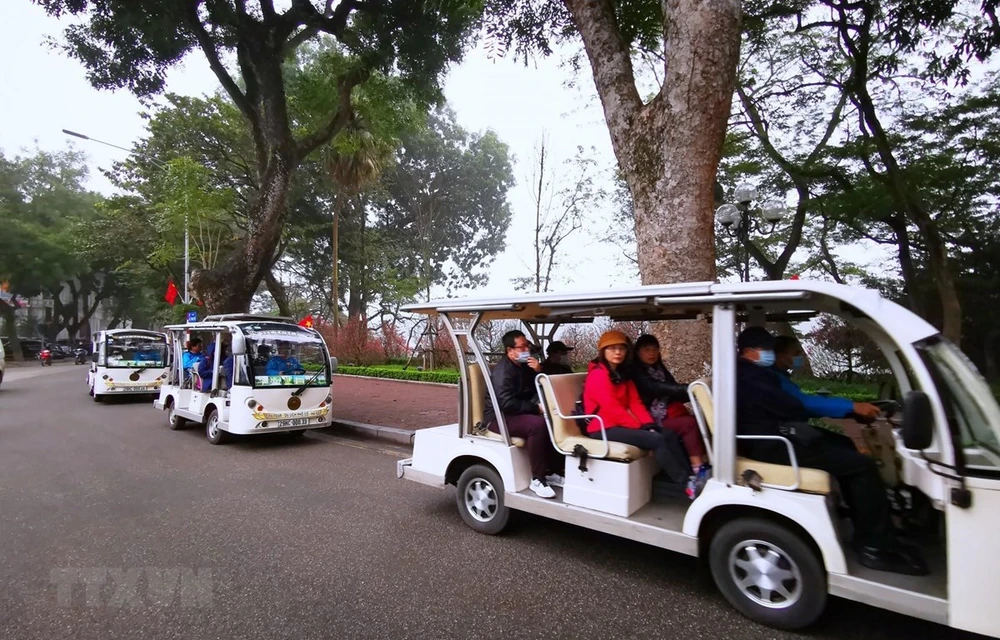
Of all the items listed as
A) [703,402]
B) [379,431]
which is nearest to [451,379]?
[379,431]

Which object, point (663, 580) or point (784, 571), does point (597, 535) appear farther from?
point (784, 571)

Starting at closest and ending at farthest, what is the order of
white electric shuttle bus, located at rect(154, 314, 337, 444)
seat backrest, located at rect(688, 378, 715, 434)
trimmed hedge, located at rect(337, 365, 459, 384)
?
Answer: 1. seat backrest, located at rect(688, 378, 715, 434)
2. white electric shuttle bus, located at rect(154, 314, 337, 444)
3. trimmed hedge, located at rect(337, 365, 459, 384)

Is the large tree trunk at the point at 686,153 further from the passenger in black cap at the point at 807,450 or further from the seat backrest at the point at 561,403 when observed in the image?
the passenger in black cap at the point at 807,450

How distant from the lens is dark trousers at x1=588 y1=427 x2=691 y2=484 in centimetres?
338

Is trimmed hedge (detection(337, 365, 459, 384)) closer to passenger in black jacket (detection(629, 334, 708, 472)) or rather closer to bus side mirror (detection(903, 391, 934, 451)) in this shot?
passenger in black jacket (detection(629, 334, 708, 472))

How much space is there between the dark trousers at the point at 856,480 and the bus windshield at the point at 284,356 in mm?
6414

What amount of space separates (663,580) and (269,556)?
2768 millimetres

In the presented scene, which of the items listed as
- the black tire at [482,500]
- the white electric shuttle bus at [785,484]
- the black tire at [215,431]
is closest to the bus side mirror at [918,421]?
the white electric shuttle bus at [785,484]

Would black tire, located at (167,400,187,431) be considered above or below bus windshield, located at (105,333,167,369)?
Result: below

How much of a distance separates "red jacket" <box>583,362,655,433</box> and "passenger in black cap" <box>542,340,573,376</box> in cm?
108

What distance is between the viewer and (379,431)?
8.38 metres

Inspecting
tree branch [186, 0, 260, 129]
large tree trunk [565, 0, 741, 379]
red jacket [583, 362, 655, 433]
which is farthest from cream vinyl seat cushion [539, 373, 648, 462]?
tree branch [186, 0, 260, 129]

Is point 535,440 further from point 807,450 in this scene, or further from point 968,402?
point 968,402

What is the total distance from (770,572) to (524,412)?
79.2 inches
